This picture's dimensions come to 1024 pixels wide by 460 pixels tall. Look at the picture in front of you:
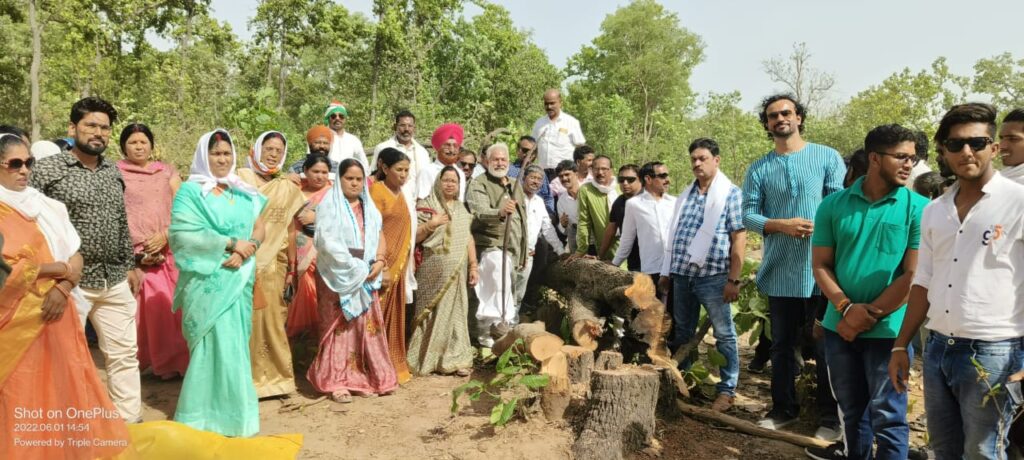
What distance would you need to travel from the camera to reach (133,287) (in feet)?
14.1

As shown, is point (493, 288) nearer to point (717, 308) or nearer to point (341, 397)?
point (341, 397)

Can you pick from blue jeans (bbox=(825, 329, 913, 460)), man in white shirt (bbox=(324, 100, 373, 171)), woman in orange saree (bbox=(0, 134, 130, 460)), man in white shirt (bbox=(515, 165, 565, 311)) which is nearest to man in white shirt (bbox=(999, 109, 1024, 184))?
blue jeans (bbox=(825, 329, 913, 460))

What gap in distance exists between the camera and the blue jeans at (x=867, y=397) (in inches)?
115

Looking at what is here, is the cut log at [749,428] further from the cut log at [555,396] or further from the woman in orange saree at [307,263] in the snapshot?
the woman in orange saree at [307,263]

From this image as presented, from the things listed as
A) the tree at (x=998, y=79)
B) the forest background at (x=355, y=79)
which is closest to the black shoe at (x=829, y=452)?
the forest background at (x=355, y=79)

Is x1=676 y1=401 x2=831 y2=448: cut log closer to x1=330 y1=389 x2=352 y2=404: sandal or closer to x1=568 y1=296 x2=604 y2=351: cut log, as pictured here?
x1=568 y1=296 x2=604 y2=351: cut log

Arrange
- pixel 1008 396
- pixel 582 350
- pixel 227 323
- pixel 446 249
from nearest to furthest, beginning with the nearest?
pixel 1008 396 < pixel 227 323 < pixel 582 350 < pixel 446 249

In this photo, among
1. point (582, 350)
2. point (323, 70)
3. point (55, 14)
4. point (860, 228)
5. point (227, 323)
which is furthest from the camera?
point (323, 70)

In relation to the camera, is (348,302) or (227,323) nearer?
(227,323)

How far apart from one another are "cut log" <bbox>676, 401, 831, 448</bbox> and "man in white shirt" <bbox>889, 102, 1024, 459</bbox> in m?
1.40

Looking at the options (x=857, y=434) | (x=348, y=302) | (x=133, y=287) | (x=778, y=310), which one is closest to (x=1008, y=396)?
(x=857, y=434)

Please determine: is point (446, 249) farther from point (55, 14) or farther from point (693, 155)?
point (55, 14)

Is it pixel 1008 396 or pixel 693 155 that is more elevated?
pixel 693 155

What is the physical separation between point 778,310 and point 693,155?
4.18 ft
